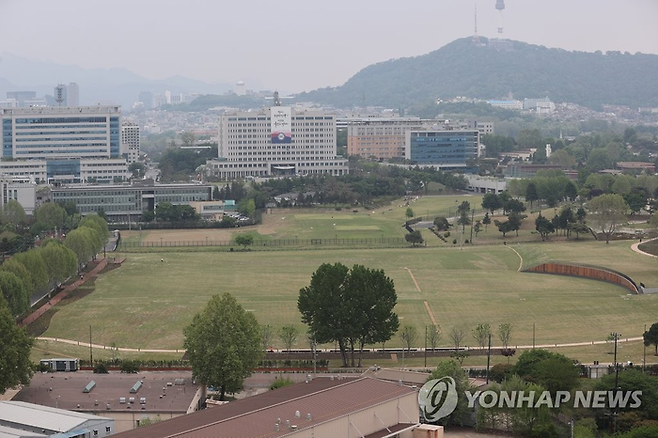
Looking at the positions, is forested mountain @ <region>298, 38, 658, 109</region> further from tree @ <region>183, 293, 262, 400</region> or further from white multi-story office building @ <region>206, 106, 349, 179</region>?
tree @ <region>183, 293, 262, 400</region>

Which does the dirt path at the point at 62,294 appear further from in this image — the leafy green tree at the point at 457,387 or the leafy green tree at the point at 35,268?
the leafy green tree at the point at 457,387

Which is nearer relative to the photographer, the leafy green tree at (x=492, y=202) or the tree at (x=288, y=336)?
the tree at (x=288, y=336)

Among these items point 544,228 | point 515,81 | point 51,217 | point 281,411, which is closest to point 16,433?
point 281,411

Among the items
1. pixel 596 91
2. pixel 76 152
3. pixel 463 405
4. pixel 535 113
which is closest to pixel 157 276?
pixel 463 405

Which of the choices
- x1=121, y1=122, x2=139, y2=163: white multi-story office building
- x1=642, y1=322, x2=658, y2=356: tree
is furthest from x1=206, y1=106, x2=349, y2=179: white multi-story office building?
x1=642, y1=322, x2=658, y2=356: tree

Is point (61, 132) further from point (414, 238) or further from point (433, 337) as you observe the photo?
point (433, 337)

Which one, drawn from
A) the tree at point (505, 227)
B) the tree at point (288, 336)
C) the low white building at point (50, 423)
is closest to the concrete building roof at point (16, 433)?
the low white building at point (50, 423)

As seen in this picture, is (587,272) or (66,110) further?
(66,110)
